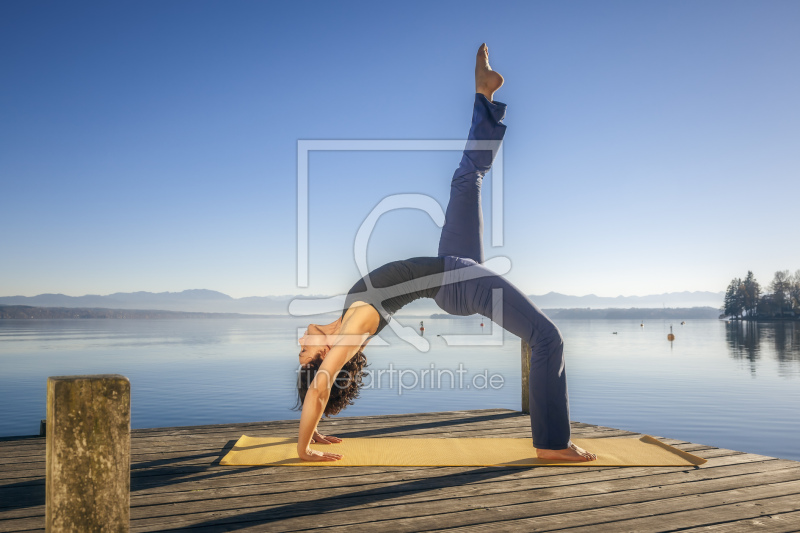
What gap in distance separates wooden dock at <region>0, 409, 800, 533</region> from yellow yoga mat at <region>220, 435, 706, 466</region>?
0.33 ft

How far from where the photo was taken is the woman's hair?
340cm

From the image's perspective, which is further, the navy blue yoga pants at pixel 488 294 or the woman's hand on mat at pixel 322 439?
the woman's hand on mat at pixel 322 439

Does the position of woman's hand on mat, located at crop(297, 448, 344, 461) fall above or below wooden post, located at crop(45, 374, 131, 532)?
below

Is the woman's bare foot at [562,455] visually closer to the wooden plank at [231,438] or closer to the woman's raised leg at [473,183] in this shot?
the wooden plank at [231,438]

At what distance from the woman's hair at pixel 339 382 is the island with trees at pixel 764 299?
342 ft

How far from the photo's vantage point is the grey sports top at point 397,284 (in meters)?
3.07

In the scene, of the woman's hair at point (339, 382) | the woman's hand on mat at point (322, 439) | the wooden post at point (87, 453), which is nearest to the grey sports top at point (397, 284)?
the woman's hair at point (339, 382)

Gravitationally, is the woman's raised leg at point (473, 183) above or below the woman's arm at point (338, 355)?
above

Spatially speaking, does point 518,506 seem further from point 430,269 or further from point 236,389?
point 236,389

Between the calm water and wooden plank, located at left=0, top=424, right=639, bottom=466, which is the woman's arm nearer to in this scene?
wooden plank, located at left=0, top=424, right=639, bottom=466

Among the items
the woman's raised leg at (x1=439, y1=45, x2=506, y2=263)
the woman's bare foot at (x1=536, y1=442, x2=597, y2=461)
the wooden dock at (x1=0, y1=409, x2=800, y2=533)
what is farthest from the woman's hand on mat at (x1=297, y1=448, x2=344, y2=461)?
the woman's raised leg at (x1=439, y1=45, x2=506, y2=263)

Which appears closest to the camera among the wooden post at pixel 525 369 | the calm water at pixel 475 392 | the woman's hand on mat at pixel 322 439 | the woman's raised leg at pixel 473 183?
the woman's raised leg at pixel 473 183

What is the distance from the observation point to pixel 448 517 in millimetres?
2236

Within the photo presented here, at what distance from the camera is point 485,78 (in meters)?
3.38
